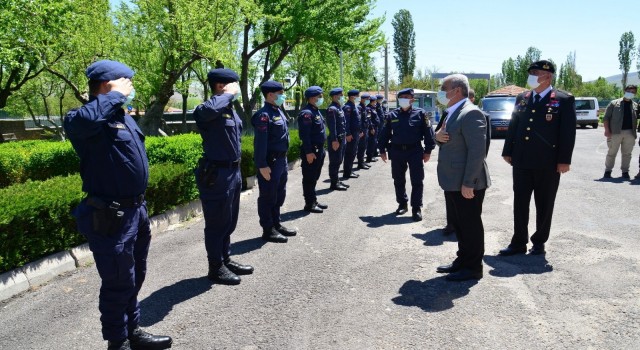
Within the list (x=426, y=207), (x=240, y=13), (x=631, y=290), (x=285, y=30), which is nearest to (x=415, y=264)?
(x=631, y=290)

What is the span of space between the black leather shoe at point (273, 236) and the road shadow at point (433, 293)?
188 cm

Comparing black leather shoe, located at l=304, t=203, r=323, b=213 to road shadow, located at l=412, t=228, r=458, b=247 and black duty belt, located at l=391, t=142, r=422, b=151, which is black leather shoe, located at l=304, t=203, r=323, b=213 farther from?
road shadow, located at l=412, t=228, r=458, b=247

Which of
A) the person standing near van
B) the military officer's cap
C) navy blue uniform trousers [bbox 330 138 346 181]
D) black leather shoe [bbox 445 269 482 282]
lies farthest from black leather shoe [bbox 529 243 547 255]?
the person standing near van

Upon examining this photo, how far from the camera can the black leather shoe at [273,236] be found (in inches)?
218

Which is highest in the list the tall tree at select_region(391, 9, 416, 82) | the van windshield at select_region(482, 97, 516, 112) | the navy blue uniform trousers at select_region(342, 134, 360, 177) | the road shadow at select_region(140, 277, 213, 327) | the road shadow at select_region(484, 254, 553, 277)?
the tall tree at select_region(391, 9, 416, 82)

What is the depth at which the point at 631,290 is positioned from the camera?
3.79m

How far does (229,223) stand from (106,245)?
154 centimetres

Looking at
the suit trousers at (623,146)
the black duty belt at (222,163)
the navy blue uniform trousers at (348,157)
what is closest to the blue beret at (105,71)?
the black duty belt at (222,163)

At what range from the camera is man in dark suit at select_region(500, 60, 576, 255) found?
4.59 m

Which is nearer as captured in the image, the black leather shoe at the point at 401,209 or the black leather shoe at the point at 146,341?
the black leather shoe at the point at 146,341

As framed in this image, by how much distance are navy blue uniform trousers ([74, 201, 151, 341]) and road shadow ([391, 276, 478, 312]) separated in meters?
2.07

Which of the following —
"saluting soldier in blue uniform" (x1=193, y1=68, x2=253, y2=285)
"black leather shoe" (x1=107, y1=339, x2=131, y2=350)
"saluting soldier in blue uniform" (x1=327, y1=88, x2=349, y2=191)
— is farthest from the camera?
"saluting soldier in blue uniform" (x1=327, y1=88, x2=349, y2=191)

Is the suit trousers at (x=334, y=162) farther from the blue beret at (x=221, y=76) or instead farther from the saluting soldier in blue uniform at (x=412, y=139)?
the blue beret at (x=221, y=76)

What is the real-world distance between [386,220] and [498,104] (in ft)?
56.9
